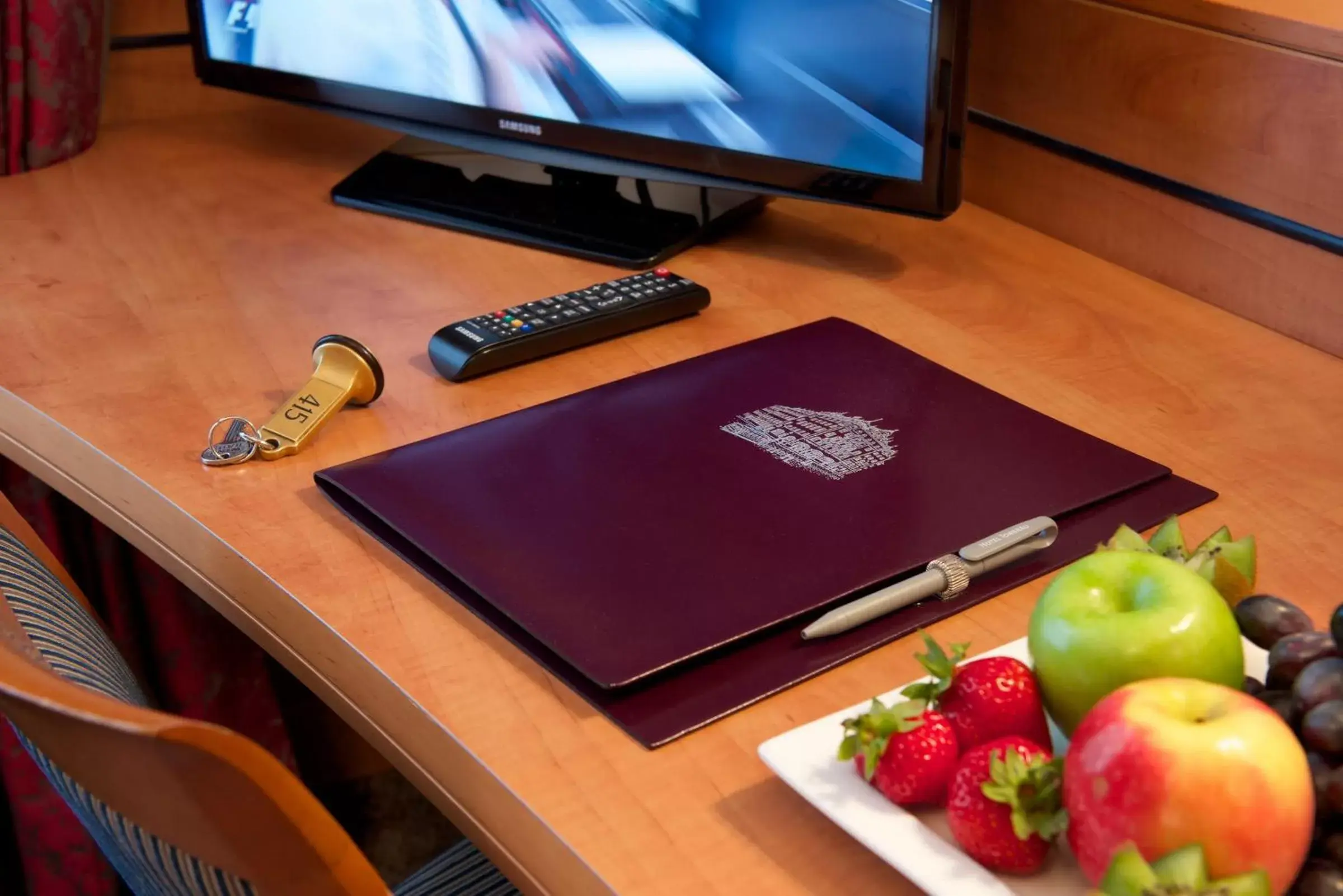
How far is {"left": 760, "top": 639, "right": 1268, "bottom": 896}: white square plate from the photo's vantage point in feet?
1.74

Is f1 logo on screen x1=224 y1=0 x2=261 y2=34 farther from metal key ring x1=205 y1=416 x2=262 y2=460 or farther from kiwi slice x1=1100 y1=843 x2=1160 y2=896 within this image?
kiwi slice x1=1100 y1=843 x2=1160 y2=896

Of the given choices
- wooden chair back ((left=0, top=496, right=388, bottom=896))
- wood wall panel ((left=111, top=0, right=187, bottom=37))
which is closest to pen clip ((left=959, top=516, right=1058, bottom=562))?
wooden chair back ((left=0, top=496, right=388, bottom=896))

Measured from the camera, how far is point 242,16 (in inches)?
55.1

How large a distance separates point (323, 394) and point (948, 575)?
439 millimetres

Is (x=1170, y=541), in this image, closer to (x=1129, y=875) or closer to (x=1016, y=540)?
(x=1016, y=540)

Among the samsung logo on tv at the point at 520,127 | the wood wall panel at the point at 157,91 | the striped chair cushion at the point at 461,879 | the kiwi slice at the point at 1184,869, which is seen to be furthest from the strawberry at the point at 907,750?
the wood wall panel at the point at 157,91

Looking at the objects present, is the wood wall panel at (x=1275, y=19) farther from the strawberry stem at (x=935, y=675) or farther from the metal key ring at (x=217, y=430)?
the metal key ring at (x=217, y=430)

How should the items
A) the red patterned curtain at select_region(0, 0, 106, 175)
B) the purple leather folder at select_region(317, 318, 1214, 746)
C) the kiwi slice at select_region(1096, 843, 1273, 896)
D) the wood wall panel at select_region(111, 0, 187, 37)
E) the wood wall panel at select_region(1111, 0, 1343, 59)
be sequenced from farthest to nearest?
the wood wall panel at select_region(111, 0, 187, 37), the red patterned curtain at select_region(0, 0, 106, 175), the wood wall panel at select_region(1111, 0, 1343, 59), the purple leather folder at select_region(317, 318, 1214, 746), the kiwi slice at select_region(1096, 843, 1273, 896)

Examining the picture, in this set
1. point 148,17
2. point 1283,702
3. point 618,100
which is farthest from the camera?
point 148,17

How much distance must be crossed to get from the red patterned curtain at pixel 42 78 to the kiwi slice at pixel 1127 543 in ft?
3.95

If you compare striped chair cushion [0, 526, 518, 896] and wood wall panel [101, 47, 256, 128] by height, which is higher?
wood wall panel [101, 47, 256, 128]

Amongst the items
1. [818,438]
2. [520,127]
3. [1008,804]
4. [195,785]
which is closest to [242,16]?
[520,127]

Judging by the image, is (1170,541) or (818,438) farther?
(818,438)

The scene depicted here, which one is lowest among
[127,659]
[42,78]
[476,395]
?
[127,659]
